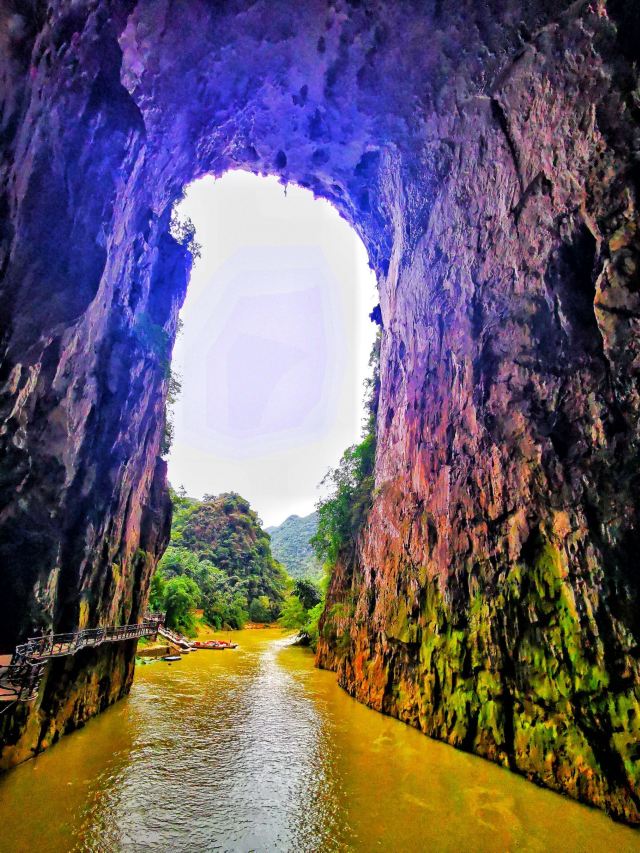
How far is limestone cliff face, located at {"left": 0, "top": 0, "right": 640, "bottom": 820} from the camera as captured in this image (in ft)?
26.7

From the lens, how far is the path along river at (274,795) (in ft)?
23.4

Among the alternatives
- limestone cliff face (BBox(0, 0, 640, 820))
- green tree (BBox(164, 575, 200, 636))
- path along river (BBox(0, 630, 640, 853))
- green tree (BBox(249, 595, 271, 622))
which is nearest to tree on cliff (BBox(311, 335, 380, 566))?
limestone cliff face (BBox(0, 0, 640, 820))

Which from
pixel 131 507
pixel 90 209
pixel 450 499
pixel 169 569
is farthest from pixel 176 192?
pixel 169 569

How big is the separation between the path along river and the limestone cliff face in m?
0.92

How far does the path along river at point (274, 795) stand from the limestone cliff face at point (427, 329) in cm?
92

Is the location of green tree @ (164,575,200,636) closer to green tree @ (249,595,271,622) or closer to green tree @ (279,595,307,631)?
green tree @ (279,595,307,631)

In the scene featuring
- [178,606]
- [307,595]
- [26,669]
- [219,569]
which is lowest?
[178,606]

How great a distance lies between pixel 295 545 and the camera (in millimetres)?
122688

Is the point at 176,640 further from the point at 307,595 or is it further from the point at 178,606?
the point at 307,595

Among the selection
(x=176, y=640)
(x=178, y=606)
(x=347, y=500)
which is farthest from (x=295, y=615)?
(x=347, y=500)

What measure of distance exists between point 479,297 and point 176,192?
15644mm

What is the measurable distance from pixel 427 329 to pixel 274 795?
15.0 meters

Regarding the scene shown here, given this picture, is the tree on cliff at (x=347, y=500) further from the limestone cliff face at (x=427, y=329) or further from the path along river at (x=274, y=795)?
the path along river at (x=274, y=795)

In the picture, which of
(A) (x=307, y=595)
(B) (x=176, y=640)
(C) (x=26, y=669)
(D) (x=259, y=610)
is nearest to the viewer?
(C) (x=26, y=669)
